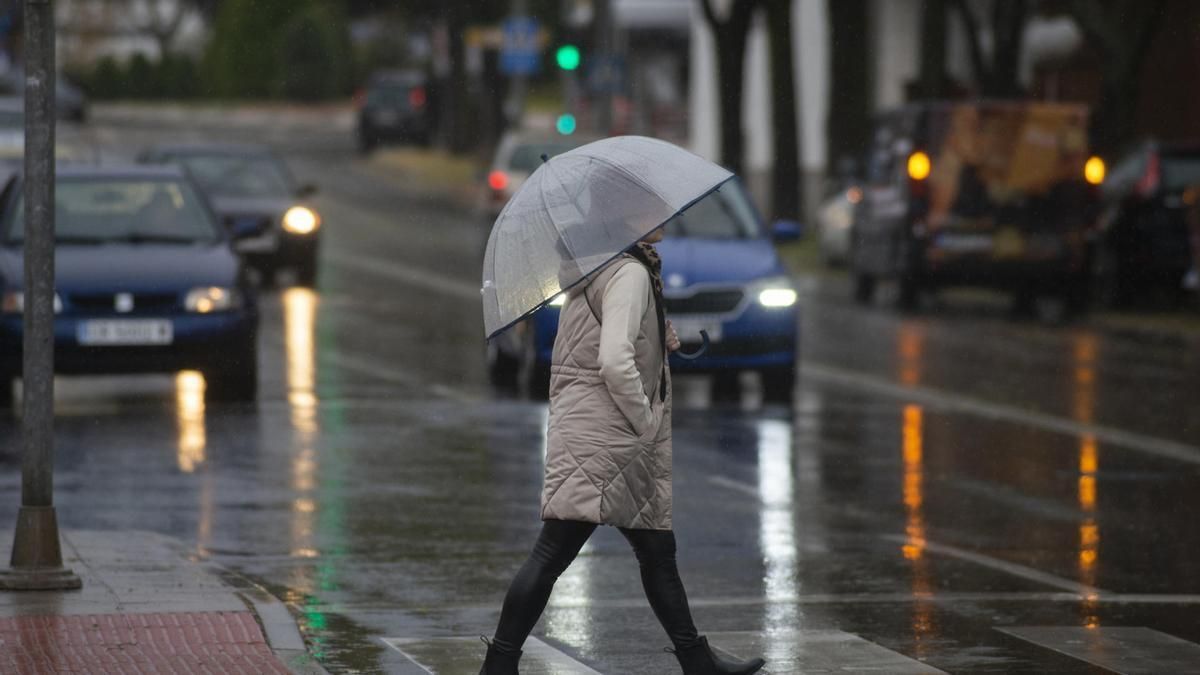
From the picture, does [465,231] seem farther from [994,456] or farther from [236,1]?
[236,1]

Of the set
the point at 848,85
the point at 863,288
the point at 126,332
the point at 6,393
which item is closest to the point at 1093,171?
the point at 863,288

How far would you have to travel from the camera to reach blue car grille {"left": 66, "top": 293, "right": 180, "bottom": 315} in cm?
1552

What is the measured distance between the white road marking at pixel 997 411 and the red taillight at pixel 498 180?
14.1 metres

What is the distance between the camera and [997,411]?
55.5 ft

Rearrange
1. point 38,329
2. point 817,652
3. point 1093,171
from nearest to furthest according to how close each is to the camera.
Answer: point 817,652
point 38,329
point 1093,171

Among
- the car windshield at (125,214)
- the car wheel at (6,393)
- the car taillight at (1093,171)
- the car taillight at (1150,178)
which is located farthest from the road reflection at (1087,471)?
the car wheel at (6,393)

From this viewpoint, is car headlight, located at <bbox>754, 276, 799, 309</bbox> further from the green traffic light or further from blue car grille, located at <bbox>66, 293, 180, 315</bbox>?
the green traffic light

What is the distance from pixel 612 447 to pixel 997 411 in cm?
996

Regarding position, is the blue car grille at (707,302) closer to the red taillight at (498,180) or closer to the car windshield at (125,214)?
the car windshield at (125,214)

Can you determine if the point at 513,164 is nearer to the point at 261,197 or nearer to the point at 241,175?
the point at 241,175

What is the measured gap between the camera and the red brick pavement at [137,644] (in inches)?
306

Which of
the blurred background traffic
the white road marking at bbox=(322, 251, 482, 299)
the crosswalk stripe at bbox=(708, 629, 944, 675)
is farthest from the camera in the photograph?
the white road marking at bbox=(322, 251, 482, 299)

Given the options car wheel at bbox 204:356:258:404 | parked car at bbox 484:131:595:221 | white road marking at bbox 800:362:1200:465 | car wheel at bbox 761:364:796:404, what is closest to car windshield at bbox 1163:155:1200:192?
white road marking at bbox 800:362:1200:465

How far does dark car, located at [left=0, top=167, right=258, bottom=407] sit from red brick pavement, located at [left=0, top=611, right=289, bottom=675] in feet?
23.1
